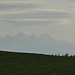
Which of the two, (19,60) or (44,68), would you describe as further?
(19,60)

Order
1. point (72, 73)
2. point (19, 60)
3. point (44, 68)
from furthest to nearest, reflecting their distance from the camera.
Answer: point (19, 60)
point (44, 68)
point (72, 73)

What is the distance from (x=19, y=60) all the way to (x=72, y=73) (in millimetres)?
9047

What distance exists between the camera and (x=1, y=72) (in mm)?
26906

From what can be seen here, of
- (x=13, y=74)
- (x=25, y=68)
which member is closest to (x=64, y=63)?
(x=25, y=68)

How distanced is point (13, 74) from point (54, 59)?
9.40 m

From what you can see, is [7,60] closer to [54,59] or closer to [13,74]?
[54,59]

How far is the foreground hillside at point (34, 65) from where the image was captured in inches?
1054

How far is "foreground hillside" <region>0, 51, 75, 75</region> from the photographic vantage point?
1054 inches

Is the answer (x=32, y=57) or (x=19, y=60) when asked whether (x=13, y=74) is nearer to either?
(x=19, y=60)

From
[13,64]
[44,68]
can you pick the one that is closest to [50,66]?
[44,68]

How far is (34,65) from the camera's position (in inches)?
1203

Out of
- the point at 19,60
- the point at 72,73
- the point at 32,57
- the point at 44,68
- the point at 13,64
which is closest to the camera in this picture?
the point at 72,73

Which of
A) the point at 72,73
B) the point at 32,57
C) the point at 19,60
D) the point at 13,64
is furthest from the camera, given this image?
the point at 32,57

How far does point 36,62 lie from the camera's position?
32.5 metres
